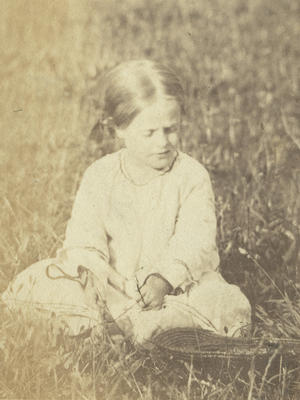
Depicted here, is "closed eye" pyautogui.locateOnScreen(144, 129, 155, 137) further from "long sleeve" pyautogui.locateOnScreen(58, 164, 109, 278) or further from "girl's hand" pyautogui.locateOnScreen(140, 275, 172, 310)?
"girl's hand" pyautogui.locateOnScreen(140, 275, 172, 310)

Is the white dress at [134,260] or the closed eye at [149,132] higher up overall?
the closed eye at [149,132]

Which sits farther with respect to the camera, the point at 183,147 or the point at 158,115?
the point at 183,147

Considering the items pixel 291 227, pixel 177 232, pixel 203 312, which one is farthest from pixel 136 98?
pixel 291 227

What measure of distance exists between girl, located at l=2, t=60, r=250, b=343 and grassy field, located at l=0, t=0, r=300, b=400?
0.24ft

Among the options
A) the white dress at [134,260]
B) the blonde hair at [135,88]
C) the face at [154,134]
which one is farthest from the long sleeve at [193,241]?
the blonde hair at [135,88]

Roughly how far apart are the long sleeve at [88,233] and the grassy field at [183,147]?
144mm

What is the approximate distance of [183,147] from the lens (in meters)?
1.82

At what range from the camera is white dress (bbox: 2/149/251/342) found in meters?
1.43

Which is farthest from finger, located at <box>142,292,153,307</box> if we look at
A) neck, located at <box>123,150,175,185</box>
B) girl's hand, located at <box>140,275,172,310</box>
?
neck, located at <box>123,150,175,185</box>

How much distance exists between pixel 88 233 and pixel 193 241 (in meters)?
0.24

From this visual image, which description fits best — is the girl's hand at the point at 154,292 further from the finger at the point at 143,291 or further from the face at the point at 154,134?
the face at the point at 154,134

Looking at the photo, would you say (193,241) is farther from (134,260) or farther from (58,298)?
(58,298)

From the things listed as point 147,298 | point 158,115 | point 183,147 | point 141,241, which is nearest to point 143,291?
point 147,298

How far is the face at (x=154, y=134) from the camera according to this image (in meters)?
1.44
